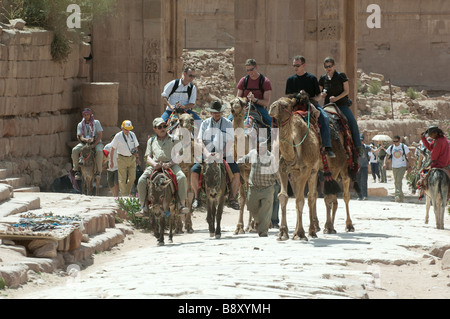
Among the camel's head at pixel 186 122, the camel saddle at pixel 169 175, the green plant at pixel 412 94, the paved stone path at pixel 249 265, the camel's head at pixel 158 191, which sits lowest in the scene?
the paved stone path at pixel 249 265

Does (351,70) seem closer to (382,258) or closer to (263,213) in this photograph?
(263,213)

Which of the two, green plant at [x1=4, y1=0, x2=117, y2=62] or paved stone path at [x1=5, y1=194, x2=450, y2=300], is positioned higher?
green plant at [x1=4, y1=0, x2=117, y2=62]

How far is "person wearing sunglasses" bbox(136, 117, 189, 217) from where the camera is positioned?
13352 mm

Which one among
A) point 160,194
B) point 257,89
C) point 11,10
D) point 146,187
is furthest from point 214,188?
point 11,10

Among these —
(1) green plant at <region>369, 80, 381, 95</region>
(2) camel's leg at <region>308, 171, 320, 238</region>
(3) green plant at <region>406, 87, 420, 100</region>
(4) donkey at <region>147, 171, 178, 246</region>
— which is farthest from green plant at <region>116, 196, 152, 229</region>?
(3) green plant at <region>406, 87, 420, 100</region>

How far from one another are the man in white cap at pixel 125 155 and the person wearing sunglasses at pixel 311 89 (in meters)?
5.91

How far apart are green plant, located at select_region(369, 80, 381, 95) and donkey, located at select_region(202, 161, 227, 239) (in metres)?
29.1

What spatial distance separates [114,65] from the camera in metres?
26.1

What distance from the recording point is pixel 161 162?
1333cm

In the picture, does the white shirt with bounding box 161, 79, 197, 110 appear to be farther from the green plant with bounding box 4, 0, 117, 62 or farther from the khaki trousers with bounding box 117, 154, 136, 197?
the green plant with bounding box 4, 0, 117, 62

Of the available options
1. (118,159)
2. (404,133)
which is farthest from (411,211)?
(404,133)

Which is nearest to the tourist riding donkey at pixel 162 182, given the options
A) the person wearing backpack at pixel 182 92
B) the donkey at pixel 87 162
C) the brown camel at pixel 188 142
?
the brown camel at pixel 188 142

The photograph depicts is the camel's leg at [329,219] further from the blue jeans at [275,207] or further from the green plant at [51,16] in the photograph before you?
the green plant at [51,16]

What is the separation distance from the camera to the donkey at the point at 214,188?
44.5 ft
